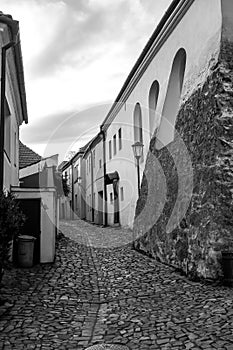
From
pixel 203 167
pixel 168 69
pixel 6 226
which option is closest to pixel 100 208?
pixel 168 69

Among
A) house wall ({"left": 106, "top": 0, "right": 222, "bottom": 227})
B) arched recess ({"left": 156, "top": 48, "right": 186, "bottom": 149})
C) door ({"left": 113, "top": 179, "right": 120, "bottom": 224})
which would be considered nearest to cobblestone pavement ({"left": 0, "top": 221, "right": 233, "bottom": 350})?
arched recess ({"left": 156, "top": 48, "right": 186, "bottom": 149})

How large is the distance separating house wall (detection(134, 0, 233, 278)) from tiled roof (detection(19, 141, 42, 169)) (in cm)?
882

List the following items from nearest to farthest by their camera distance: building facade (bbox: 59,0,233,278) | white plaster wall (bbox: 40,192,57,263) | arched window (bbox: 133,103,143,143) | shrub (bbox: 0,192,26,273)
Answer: shrub (bbox: 0,192,26,273), building facade (bbox: 59,0,233,278), white plaster wall (bbox: 40,192,57,263), arched window (bbox: 133,103,143,143)

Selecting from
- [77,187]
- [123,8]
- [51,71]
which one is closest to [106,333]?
[123,8]

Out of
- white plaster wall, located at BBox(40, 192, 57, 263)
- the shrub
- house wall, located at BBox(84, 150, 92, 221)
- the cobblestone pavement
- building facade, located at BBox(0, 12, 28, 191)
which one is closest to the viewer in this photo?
the cobblestone pavement

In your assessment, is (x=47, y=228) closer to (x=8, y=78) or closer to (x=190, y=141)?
(x=8, y=78)

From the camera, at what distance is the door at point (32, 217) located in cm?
890

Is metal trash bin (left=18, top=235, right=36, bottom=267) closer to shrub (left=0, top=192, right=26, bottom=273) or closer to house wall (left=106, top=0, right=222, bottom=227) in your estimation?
shrub (left=0, top=192, right=26, bottom=273)

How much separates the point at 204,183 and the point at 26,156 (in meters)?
11.8

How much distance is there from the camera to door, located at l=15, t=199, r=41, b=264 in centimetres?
890

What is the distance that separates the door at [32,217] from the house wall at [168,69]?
171 inches

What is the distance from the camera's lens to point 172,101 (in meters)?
11.4

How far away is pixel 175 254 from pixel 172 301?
85.9 inches

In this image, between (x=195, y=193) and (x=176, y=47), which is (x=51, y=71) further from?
(x=195, y=193)
